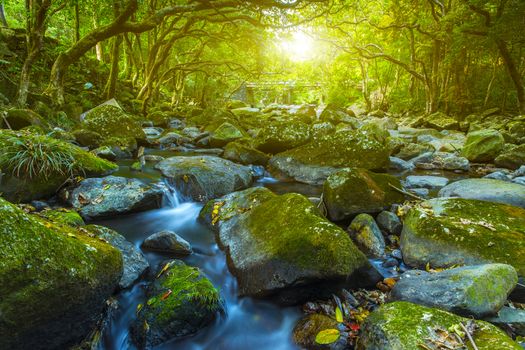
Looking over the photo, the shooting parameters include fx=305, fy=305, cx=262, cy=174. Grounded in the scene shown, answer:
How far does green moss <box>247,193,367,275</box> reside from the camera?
304cm

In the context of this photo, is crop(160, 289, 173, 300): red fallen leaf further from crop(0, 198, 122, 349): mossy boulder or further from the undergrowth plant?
the undergrowth plant

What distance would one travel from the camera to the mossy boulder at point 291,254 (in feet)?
9.89

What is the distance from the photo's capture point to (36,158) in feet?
15.5

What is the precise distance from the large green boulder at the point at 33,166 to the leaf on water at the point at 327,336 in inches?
177

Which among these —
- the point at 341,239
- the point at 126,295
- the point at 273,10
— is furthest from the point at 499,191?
the point at 273,10

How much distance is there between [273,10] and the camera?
10.7 m

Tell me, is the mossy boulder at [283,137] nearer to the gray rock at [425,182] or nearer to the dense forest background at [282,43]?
the gray rock at [425,182]

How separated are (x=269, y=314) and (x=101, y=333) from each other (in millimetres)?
1520

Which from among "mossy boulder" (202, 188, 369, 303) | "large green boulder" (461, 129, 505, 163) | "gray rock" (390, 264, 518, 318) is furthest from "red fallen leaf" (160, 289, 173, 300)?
"large green boulder" (461, 129, 505, 163)

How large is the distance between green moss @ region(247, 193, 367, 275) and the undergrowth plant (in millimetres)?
3436

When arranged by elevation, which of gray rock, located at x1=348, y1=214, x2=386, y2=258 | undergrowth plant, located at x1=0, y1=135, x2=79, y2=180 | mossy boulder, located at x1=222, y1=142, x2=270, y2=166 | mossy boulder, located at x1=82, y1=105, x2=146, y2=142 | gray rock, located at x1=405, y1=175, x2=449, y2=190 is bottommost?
gray rock, located at x1=348, y1=214, x2=386, y2=258

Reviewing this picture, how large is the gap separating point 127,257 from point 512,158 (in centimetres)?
1035

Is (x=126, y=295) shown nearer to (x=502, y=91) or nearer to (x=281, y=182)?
(x=281, y=182)

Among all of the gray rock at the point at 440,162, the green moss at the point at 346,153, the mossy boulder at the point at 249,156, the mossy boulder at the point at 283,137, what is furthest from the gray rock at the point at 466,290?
the gray rock at the point at 440,162
